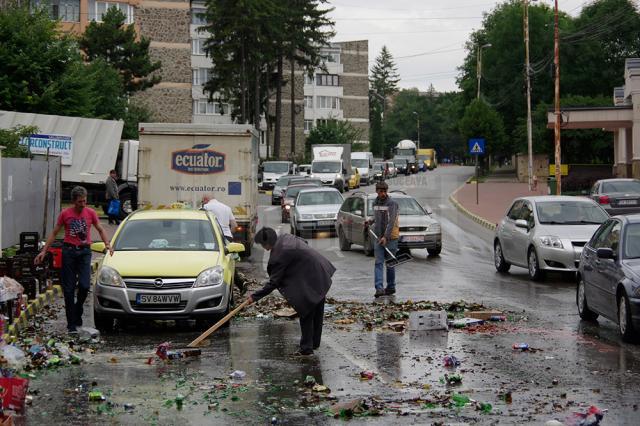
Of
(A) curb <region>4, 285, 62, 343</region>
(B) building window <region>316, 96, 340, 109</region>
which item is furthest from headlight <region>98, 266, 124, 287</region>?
(B) building window <region>316, 96, 340, 109</region>

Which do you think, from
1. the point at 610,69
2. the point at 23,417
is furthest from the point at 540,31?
the point at 23,417

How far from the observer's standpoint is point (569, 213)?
21.0 metres

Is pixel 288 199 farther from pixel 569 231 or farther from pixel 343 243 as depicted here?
pixel 569 231

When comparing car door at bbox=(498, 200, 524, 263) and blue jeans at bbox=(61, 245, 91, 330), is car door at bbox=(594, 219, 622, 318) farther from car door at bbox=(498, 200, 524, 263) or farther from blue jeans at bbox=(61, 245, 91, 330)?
car door at bbox=(498, 200, 524, 263)

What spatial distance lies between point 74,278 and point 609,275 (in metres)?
6.78

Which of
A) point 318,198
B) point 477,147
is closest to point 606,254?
point 318,198

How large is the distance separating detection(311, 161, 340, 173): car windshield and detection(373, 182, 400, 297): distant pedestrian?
48809 millimetres

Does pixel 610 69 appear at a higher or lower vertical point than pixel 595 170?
higher

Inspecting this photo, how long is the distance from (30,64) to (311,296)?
32.5 m

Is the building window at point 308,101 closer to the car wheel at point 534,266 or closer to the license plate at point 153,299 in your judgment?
the car wheel at point 534,266

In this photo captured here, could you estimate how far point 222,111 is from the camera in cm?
9988

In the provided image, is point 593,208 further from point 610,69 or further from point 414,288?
point 610,69

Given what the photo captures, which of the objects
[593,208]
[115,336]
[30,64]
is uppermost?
[30,64]

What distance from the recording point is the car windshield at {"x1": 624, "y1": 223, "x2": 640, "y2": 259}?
12977 millimetres
